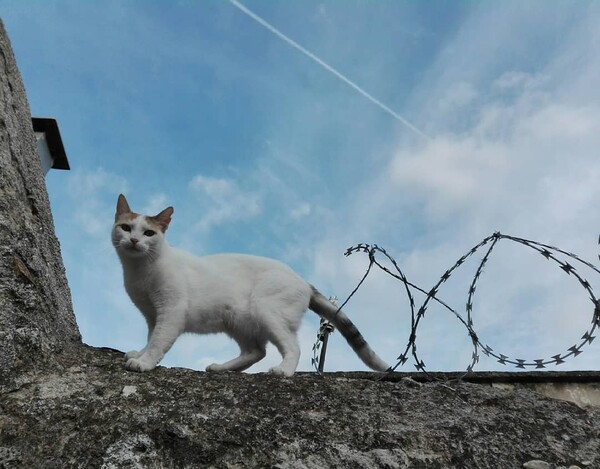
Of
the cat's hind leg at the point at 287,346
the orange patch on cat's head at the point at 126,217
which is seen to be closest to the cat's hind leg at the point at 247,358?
the cat's hind leg at the point at 287,346

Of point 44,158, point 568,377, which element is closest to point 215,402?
point 568,377

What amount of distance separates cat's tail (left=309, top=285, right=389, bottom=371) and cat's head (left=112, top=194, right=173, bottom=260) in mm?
1461

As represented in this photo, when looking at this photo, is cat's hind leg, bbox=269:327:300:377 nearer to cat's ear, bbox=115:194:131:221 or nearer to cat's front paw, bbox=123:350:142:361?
cat's front paw, bbox=123:350:142:361

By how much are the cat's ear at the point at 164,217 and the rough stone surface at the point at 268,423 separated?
5.04 feet

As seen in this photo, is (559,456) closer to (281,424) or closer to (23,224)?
(281,424)

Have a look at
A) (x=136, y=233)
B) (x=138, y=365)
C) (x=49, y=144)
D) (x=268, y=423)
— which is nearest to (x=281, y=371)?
(x=138, y=365)

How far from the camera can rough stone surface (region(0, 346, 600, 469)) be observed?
79.4 inches

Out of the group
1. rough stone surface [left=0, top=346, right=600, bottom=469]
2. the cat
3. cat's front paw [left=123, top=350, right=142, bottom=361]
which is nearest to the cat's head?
the cat

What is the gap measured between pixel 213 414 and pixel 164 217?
7.47 ft

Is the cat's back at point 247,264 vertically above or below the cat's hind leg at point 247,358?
above

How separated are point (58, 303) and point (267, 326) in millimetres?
Result: 1542

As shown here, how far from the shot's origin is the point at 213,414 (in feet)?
7.36

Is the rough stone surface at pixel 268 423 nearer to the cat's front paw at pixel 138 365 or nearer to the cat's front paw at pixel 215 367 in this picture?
the cat's front paw at pixel 138 365

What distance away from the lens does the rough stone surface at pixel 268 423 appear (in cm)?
202
